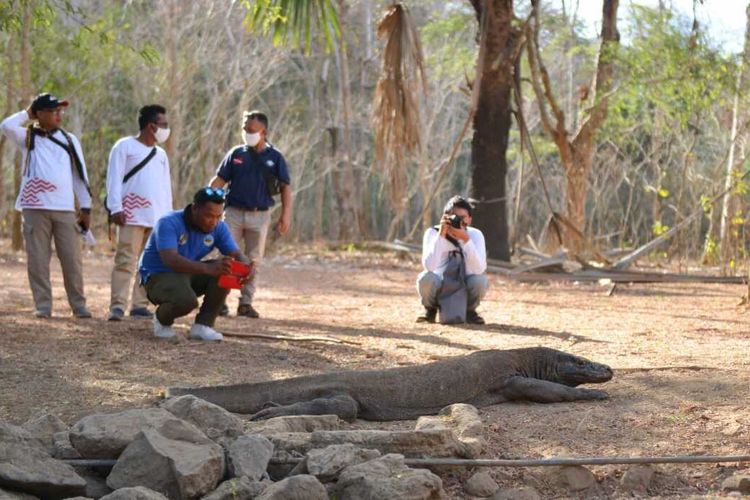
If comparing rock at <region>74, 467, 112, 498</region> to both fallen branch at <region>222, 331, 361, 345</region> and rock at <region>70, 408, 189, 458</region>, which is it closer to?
rock at <region>70, 408, 189, 458</region>

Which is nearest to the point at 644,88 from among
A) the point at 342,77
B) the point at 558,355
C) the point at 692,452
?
the point at 342,77

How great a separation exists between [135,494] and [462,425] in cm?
192

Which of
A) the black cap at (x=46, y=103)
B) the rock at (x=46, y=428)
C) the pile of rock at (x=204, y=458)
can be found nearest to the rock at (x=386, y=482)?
the pile of rock at (x=204, y=458)

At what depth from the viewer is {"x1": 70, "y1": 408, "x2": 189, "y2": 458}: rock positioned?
4.60 meters

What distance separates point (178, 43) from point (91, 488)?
1894 cm

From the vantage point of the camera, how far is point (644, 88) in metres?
17.2

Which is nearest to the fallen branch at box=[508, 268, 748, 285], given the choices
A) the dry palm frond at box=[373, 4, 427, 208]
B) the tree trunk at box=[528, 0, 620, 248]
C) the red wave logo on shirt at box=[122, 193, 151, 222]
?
the dry palm frond at box=[373, 4, 427, 208]

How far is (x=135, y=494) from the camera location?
13.3ft

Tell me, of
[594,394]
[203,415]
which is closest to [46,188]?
[203,415]

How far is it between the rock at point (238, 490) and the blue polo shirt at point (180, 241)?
371 centimetres

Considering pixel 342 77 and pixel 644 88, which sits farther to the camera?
pixel 342 77

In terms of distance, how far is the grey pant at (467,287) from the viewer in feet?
Answer: 31.0

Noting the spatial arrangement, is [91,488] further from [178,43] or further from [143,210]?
[178,43]

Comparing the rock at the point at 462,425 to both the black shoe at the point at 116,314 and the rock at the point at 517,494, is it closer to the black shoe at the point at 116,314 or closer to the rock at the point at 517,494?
the rock at the point at 517,494
